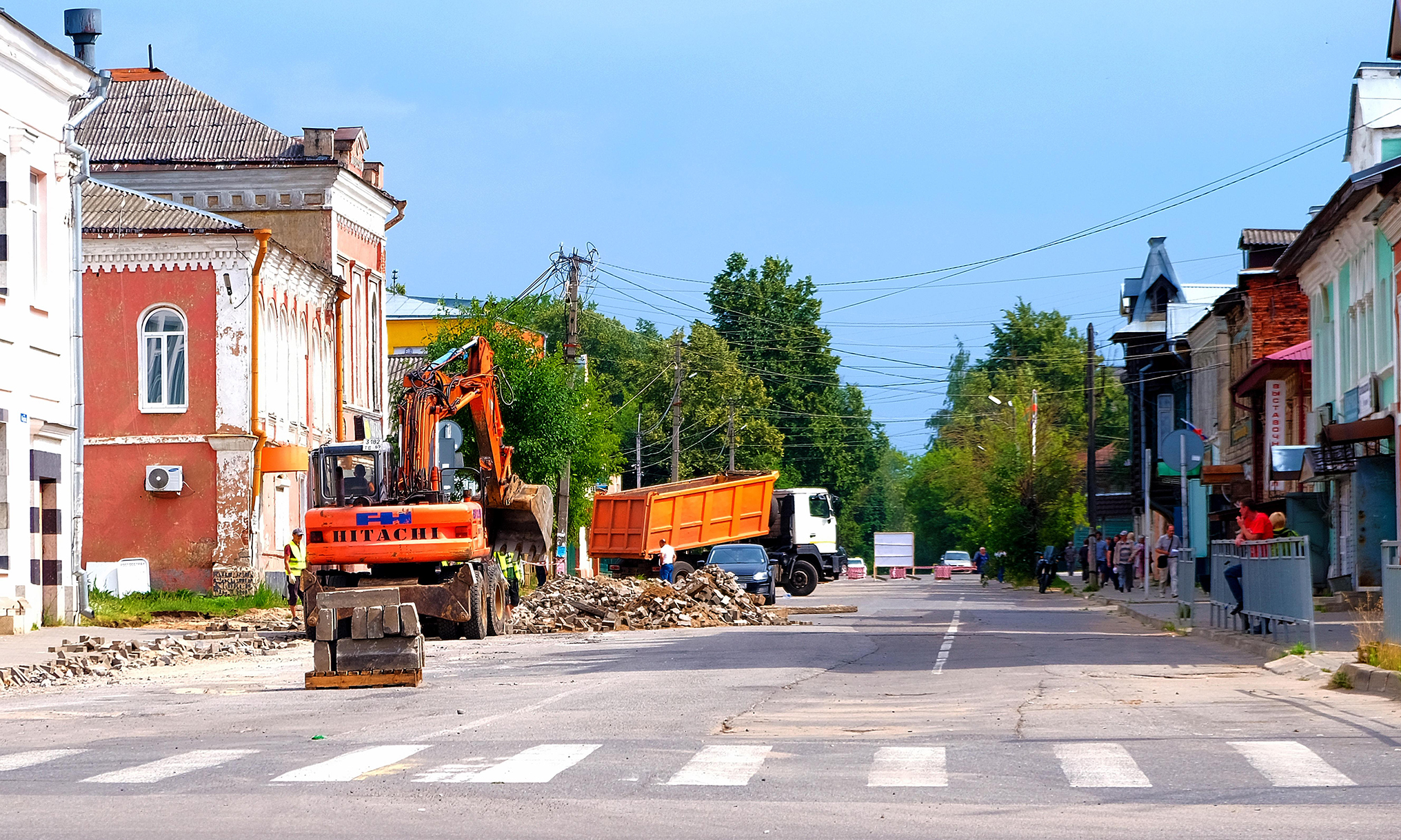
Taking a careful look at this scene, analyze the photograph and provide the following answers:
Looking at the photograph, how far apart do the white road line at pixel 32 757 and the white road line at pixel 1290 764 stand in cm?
731

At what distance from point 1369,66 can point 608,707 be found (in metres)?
25.7

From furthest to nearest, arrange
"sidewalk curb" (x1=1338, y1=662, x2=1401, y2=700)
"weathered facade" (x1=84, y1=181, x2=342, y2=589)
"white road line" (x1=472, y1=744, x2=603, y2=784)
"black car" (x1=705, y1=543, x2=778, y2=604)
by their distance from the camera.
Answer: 1. "black car" (x1=705, y1=543, x2=778, y2=604)
2. "weathered facade" (x1=84, y1=181, x2=342, y2=589)
3. "sidewalk curb" (x1=1338, y1=662, x2=1401, y2=700)
4. "white road line" (x1=472, y1=744, x2=603, y2=784)

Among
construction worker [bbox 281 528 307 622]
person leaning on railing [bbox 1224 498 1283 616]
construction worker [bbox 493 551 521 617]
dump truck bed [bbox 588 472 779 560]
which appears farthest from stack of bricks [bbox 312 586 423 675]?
dump truck bed [bbox 588 472 779 560]

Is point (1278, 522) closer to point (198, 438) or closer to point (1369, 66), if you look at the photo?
point (1369, 66)

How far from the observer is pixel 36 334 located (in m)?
27.7

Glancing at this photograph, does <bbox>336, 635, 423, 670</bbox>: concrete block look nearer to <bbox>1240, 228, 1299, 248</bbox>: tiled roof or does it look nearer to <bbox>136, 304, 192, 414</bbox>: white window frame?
<bbox>136, 304, 192, 414</bbox>: white window frame

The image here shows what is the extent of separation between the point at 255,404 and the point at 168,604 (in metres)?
5.92

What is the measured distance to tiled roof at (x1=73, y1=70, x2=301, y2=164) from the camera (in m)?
43.3

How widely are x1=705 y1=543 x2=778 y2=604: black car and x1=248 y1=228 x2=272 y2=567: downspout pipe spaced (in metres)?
9.75

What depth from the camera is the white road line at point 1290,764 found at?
30.7 feet

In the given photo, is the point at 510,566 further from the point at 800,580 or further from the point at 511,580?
the point at 800,580

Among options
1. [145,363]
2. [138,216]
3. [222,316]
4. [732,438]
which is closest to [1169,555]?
[222,316]

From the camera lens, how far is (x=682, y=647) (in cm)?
2417

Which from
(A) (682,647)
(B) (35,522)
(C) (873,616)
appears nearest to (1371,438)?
(C) (873,616)
